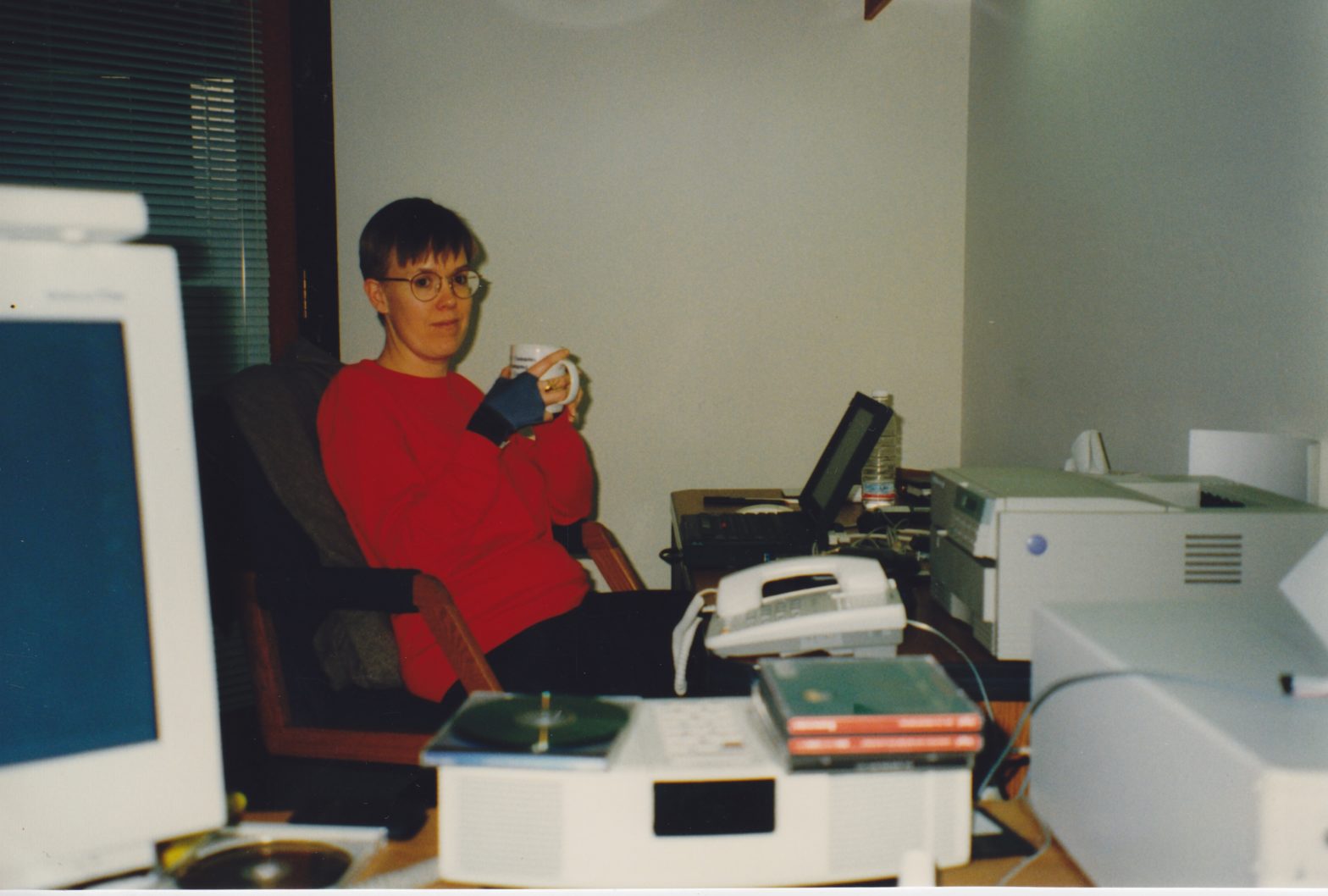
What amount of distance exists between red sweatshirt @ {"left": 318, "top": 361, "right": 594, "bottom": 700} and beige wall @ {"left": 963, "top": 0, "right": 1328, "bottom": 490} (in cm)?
117

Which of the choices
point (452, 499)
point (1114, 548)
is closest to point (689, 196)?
point (452, 499)

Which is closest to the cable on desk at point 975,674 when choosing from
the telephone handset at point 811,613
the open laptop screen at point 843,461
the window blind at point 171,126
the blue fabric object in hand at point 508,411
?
the telephone handset at point 811,613

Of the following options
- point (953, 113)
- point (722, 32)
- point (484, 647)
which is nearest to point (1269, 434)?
point (484, 647)

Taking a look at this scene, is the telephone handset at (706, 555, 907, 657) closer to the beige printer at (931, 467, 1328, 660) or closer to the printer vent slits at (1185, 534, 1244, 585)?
the beige printer at (931, 467, 1328, 660)

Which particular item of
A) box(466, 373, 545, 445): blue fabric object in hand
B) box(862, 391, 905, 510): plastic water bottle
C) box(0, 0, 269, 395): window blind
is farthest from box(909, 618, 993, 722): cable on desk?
box(0, 0, 269, 395): window blind

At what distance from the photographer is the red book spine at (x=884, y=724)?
707 millimetres

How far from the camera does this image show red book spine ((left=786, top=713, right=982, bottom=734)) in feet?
2.32

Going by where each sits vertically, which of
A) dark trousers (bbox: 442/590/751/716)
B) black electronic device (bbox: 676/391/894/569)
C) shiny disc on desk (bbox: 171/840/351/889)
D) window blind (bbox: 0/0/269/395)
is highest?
window blind (bbox: 0/0/269/395)

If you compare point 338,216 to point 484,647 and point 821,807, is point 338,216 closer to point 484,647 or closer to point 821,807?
point 484,647

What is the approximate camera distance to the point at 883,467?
9.09 feet

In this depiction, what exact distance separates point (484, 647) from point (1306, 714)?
4.13 feet

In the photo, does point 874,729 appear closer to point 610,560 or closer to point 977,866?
point 977,866

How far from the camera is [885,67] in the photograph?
9.61ft

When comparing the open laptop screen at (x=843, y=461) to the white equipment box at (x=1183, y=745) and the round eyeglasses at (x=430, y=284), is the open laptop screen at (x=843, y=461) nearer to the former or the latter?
the round eyeglasses at (x=430, y=284)
